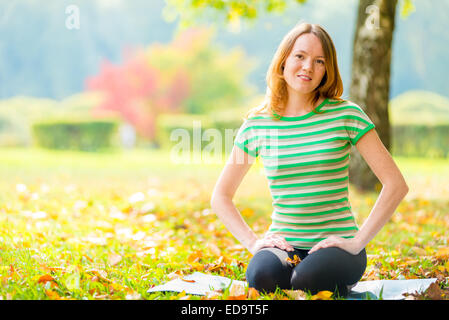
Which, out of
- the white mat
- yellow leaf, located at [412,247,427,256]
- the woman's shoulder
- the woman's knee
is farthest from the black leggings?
yellow leaf, located at [412,247,427,256]

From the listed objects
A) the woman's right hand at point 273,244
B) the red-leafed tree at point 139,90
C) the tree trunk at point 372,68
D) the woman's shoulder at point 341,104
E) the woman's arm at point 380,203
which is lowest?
the woman's right hand at point 273,244

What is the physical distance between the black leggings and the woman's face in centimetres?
73

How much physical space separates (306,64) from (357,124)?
0.35 meters

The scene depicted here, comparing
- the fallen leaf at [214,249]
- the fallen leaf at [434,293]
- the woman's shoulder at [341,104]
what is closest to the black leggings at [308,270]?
the fallen leaf at [434,293]

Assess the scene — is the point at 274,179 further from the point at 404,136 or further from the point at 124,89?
the point at 124,89

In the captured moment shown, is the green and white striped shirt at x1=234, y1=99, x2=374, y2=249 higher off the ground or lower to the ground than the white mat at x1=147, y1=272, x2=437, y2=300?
higher

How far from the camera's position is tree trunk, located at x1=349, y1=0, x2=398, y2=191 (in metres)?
5.31

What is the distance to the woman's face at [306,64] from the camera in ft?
6.79

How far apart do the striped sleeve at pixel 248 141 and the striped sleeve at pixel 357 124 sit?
0.43 meters

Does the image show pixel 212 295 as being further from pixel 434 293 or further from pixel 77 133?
pixel 77 133

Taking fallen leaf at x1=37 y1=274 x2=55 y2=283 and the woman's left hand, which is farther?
fallen leaf at x1=37 y1=274 x2=55 y2=283

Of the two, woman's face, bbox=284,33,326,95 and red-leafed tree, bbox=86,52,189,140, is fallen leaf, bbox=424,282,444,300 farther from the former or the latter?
red-leafed tree, bbox=86,52,189,140

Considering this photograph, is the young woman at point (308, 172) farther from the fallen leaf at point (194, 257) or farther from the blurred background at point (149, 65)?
the blurred background at point (149, 65)

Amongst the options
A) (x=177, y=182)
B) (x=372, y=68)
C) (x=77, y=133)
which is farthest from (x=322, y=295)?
(x=77, y=133)
